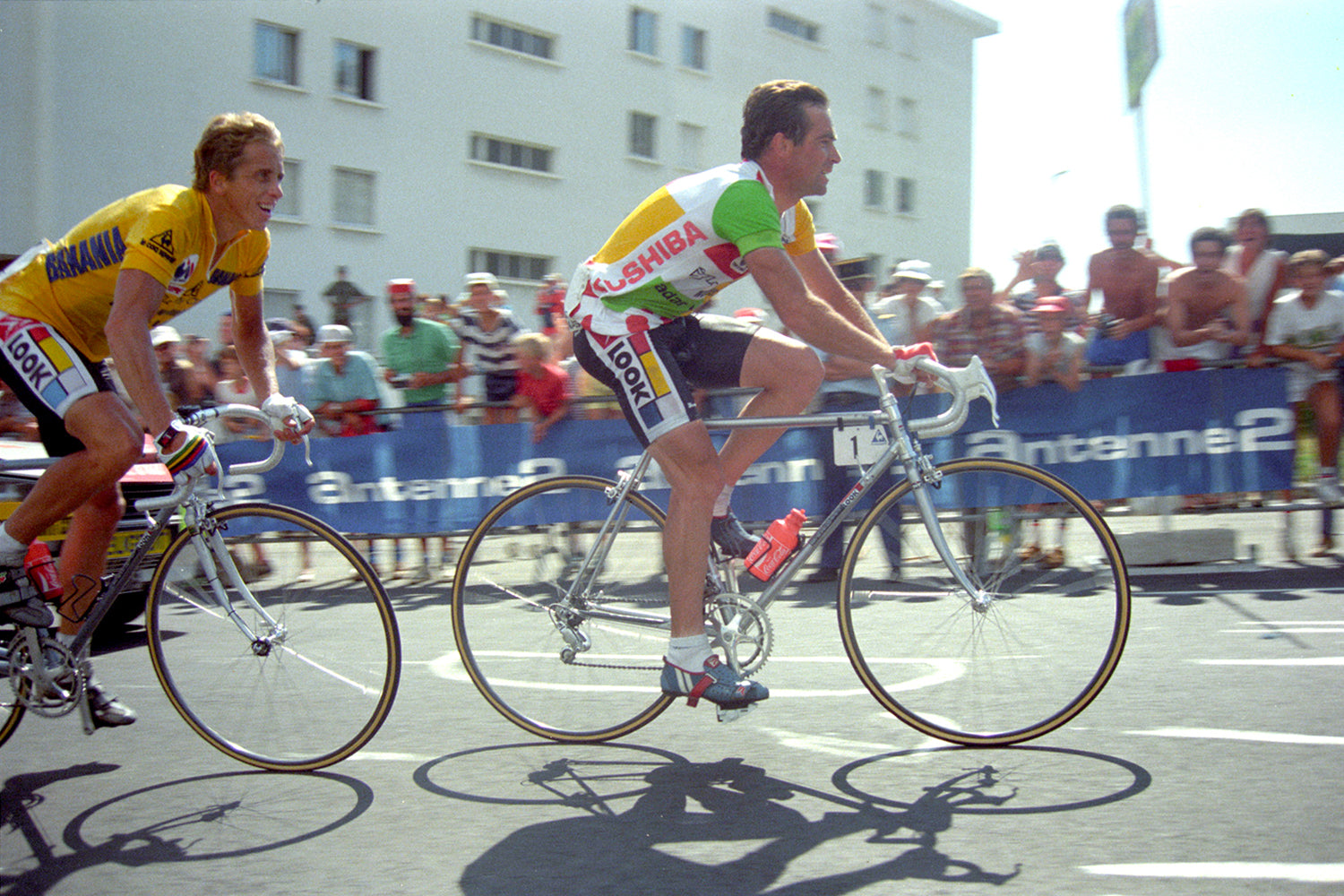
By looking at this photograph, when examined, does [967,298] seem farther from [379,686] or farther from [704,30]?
[704,30]

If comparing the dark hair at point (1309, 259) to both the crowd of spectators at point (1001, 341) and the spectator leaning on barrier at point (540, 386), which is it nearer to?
the crowd of spectators at point (1001, 341)

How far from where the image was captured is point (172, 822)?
3607 millimetres

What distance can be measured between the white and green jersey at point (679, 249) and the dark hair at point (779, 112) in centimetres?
9

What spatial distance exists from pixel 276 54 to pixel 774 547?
24.6m

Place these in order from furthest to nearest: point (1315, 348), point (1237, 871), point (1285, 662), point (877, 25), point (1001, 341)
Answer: point (877, 25)
point (1001, 341)
point (1315, 348)
point (1285, 662)
point (1237, 871)

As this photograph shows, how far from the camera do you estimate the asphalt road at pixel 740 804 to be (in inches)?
120

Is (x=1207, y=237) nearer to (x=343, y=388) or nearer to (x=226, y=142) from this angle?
(x=343, y=388)

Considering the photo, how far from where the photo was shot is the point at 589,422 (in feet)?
27.7

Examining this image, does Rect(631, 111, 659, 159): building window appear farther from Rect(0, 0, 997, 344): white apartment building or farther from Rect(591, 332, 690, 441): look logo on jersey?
Rect(591, 332, 690, 441): look logo on jersey

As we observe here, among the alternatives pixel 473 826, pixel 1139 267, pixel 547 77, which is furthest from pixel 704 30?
pixel 473 826

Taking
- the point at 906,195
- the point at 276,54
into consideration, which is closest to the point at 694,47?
the point at 906,195

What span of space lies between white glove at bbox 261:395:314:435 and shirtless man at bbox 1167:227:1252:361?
20.6ft

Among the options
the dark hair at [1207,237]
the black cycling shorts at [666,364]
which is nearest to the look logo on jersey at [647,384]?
the black cycling shorts at [666,364]

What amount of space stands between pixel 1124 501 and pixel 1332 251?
21.2ft
